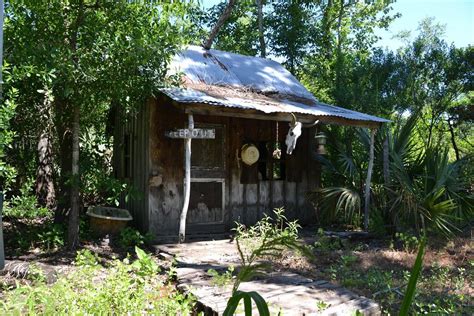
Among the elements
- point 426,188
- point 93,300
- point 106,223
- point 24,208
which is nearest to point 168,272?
point 93,300

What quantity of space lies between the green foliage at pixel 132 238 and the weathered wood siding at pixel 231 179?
493 millimetres

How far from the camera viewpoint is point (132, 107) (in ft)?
22.5

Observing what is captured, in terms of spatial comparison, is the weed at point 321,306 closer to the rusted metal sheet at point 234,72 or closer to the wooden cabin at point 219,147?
the wooden cabin at point 219,147

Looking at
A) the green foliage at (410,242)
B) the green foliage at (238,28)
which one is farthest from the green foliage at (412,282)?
the green foliage at (238,28)

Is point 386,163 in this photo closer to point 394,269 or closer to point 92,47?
point 394,269

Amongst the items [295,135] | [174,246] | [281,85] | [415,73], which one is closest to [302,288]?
[174,246]

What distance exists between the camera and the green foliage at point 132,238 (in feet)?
23.5

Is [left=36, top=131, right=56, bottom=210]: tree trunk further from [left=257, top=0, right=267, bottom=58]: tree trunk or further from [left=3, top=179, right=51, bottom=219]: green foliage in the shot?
[left=257, top=0, right=267, bottom=58]: tree trunk

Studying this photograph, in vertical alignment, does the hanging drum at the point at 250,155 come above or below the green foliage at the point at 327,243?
above

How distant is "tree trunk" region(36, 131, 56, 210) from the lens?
9992mm

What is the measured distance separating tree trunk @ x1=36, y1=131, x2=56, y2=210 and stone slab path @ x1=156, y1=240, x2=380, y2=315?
5.53m

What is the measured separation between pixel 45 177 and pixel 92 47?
5255 mm

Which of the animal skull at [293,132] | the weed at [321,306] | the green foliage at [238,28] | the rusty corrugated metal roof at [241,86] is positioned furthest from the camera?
the green foliage at [238,28]

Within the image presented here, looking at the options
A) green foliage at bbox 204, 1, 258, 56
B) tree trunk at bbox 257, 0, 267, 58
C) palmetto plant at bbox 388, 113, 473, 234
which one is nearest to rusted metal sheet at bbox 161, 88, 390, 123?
palmetto plant at bbox 388, 113, 473, 234
